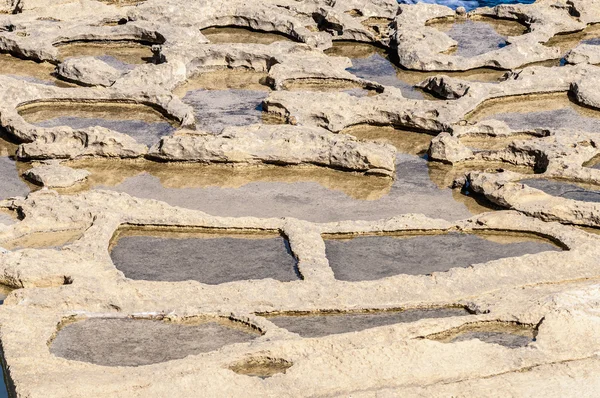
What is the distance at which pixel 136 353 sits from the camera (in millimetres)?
6270

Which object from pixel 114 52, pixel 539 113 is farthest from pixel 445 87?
pixel 114 52

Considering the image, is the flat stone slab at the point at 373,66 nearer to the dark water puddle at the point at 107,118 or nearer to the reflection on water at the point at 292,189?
the reflection on water at the point at 292,189

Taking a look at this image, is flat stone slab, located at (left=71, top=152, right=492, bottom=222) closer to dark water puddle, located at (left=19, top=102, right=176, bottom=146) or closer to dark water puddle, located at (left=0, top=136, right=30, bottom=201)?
dark water puddle, located at (left=0, top=136, right=30, bottom=201)

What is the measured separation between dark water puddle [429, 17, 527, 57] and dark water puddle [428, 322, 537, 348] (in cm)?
684

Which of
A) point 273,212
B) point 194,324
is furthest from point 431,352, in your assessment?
point 273,212

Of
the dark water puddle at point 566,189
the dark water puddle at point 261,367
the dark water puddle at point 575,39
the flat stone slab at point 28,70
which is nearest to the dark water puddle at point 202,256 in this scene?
the dark water puddle at point 261,367

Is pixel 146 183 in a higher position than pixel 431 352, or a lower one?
lower

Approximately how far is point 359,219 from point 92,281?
2.56m

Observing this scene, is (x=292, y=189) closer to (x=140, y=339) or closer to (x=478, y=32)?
(x=140, y=339)

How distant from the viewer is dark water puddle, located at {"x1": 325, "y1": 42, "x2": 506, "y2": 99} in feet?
39.1

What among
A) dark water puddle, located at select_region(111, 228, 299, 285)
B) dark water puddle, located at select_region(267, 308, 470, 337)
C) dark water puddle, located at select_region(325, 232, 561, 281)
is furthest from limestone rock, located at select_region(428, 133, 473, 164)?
dark water puddle, located at select_region(267, 308, 470, 337)

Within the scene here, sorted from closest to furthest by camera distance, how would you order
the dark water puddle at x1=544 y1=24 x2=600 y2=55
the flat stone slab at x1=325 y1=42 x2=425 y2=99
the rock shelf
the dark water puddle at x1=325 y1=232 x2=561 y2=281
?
1. the rock shelf
2. the dark water puddle at x1=325 y1=232 x2=561 y2=281
3. the flat stone slab at x1=325 y1=42 x2=425 y2=99
4. the dark water puddle at x1=544 y1=24 x2=600 y2=55

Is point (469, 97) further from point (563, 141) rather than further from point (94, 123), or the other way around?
point (94, 123)

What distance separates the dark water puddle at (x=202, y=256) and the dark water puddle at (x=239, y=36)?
565 cm
